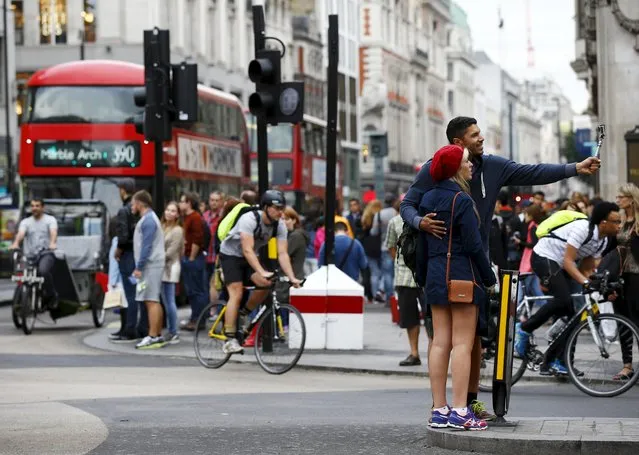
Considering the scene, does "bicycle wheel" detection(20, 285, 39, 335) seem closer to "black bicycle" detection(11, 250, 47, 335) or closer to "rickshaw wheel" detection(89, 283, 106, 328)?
"black bicycle" detection(11, 250, 47, 335)

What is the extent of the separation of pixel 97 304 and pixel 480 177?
43.0 ft

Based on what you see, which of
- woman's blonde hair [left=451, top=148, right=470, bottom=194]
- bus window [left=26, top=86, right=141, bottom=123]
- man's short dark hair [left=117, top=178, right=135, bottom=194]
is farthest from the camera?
bus window [left=26, top=86, right=141, bottom=123]

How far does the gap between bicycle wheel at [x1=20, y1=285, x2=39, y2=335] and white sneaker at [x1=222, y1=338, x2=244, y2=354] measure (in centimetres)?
549

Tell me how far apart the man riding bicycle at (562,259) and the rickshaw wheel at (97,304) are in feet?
30.3

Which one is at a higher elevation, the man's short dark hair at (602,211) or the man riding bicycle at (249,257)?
the man's short dark hair at (602,211)

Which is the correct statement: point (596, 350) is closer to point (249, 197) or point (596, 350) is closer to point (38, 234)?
point (249, 197)

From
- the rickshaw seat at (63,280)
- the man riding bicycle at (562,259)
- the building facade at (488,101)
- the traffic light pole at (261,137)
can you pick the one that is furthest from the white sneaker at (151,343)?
the building facade at (488,101)

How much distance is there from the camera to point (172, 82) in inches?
736

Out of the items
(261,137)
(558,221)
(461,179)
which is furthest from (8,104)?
(461,179)

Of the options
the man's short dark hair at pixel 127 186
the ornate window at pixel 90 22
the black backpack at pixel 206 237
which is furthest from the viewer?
the ornate window at pixel 90 22

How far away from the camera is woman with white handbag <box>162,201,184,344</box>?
60.7 ft

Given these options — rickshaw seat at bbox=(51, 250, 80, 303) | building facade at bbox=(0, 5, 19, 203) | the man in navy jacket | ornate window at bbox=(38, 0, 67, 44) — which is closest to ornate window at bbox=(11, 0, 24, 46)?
ornate window at bbox=(38, 0, 67, 44)

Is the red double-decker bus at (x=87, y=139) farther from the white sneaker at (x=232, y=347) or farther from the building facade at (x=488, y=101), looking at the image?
the building facade at (x=488, y=101)

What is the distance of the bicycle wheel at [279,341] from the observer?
49.9 feet
